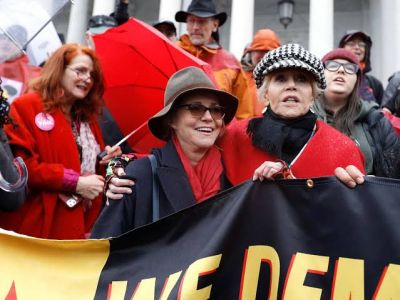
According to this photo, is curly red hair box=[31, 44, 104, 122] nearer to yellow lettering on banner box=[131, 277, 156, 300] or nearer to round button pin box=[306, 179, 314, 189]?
yellow lettering on banner box=[131, 277, 156, 300]

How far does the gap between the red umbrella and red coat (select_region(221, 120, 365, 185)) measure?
1.35 m

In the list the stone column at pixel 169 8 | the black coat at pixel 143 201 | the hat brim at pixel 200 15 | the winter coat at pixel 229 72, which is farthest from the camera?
the stone column at pixel 169 8

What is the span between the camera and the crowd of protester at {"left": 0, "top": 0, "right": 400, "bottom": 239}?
9.76ft

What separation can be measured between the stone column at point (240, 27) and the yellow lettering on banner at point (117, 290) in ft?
50.9

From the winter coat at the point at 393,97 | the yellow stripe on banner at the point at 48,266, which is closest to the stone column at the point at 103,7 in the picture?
the winter coat at the point at 393,97

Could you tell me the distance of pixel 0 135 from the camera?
3578mm

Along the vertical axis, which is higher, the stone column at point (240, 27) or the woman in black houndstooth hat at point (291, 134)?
the stone column at point (240, 27)

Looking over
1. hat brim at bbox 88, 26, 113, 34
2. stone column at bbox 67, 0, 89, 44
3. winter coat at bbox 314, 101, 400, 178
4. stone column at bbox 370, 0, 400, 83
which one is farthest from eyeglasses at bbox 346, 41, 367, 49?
stone column at bbox 67, 0, 89, 44

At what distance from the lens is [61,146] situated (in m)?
4.15

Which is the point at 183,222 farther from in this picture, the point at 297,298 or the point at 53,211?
the point at 53,211

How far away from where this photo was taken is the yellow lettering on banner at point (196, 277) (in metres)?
2.41

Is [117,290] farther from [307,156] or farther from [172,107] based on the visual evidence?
[307,156]

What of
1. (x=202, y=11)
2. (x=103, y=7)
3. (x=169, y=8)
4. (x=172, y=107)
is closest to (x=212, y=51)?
(x=202, y=11)

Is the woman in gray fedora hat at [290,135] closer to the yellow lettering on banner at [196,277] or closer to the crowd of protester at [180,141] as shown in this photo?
the crowd of protester at [180,141]
